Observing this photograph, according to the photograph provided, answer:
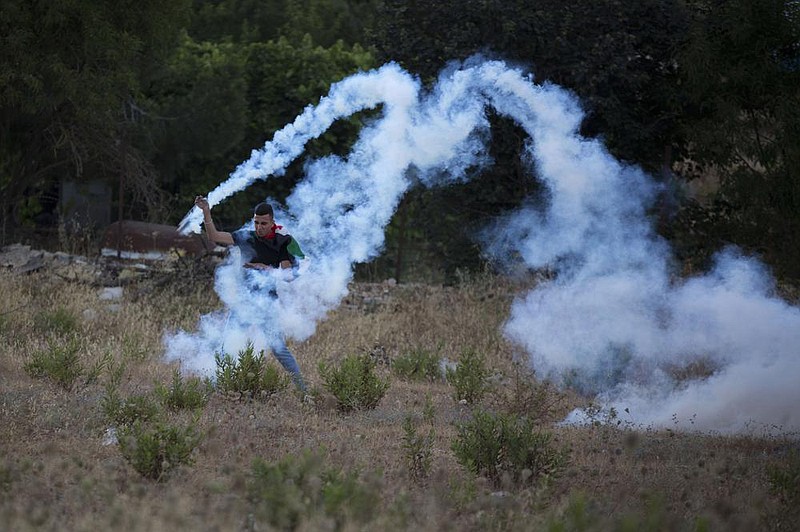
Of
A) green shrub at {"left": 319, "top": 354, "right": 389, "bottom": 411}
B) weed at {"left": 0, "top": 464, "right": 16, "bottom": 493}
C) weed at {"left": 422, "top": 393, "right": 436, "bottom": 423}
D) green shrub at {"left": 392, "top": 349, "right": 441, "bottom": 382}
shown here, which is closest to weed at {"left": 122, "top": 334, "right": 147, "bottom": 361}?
green shrub at {"left": 319, "top": 354, "right": 389, "bottom": 411}

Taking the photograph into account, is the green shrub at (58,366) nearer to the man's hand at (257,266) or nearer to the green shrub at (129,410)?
the green shrub at (129,410)

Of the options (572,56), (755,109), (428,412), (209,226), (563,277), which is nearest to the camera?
(428,412)

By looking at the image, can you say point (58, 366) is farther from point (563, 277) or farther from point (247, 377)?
point (563, 277)

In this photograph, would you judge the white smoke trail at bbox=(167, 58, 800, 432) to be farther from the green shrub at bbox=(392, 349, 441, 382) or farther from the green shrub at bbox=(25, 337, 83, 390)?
the green shrub at bbox=(25, 337, 83, 390)

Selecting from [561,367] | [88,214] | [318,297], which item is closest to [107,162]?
[88,214]

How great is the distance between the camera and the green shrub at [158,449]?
24.3ft

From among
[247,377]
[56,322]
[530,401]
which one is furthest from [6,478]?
[56,322]

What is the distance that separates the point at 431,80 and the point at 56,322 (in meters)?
6.32

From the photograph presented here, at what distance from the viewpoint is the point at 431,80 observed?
16312 mm

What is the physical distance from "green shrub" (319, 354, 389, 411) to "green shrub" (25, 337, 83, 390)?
227 centimetres

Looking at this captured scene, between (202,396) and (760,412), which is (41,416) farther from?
(760,412)

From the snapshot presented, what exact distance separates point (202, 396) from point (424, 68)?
8492 millimetres

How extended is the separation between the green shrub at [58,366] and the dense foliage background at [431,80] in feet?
23.6

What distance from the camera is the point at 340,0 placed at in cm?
3131
